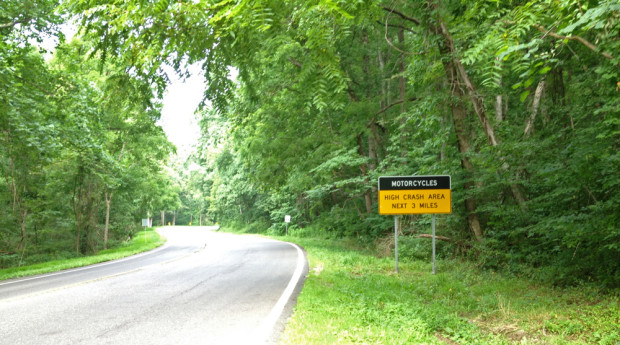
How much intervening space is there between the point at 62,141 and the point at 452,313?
485 inches

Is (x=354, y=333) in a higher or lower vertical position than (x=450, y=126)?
lower

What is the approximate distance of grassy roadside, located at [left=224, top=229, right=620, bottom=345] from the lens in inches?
175

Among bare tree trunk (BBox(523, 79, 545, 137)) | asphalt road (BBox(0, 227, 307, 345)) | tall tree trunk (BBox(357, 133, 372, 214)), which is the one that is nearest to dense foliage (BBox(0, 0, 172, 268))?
asphalt road (BBox(0, 227, 307, 345))

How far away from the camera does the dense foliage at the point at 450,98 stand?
3.66m

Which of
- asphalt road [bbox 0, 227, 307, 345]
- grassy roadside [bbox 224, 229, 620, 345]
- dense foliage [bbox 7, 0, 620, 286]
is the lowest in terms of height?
asphalt road [bbox 0, 227, 307, 345]

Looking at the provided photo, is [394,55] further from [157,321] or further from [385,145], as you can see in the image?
[157,321]

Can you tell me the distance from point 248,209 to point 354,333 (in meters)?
45.4

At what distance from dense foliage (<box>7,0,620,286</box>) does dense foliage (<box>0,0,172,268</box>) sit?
1.18 metres

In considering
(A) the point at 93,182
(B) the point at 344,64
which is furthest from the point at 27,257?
(B) the point at 344,64

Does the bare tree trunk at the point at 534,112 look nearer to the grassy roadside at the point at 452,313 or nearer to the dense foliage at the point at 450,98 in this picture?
the dense foliage at the point at 450,98

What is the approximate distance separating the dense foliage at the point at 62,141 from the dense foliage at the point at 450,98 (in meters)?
1.18

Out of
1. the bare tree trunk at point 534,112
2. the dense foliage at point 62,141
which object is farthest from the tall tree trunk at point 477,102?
the dense foliage at point 62,141

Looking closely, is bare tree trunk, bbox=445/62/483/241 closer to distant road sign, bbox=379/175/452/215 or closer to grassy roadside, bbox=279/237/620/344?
distant road sign, bbox=379/175/452/215

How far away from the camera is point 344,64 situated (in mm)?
14312
